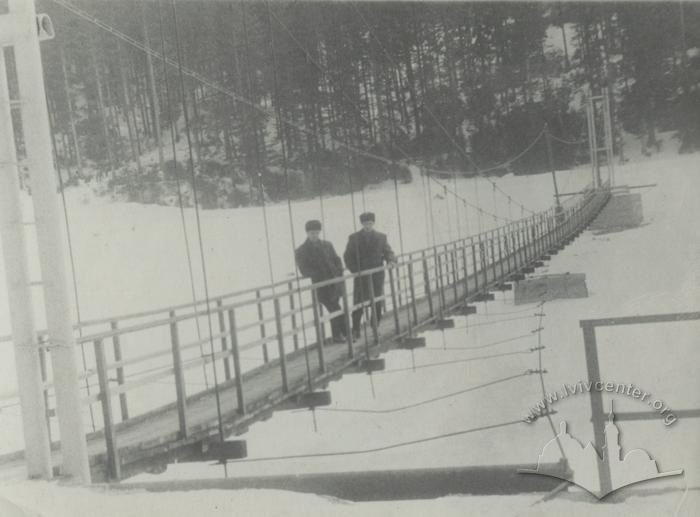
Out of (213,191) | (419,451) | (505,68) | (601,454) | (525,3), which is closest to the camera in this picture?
(601,454)

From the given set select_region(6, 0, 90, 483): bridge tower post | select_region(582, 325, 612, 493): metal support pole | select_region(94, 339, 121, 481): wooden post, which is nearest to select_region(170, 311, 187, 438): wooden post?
select_region(94, 339, 121, 481): wooden post

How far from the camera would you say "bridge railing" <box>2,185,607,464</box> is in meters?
4.09

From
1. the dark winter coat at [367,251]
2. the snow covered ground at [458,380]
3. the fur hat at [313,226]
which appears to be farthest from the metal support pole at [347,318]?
the snow covered ground at [458,380]

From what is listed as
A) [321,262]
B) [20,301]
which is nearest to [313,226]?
[321,262]

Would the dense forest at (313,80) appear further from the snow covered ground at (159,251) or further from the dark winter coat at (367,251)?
the dark winter coat at (367,251)

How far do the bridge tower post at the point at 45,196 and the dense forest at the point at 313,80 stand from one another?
1.94 meters

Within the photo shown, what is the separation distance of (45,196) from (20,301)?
410 mm

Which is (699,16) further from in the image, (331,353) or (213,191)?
(213,191)

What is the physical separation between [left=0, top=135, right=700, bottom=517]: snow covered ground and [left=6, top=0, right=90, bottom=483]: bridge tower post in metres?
0.44

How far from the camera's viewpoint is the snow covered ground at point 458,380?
8.25 ft

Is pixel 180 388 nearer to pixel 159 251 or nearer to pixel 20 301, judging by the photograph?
pixel 20 301

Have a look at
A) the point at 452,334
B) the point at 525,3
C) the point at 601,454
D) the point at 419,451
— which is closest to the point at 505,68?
the point at 525,3

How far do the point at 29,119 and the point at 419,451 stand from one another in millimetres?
12027

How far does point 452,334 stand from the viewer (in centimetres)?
2173
